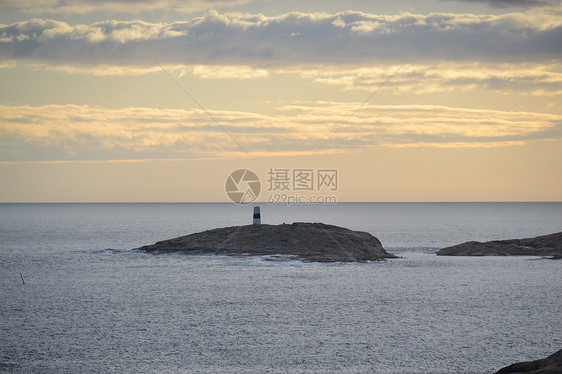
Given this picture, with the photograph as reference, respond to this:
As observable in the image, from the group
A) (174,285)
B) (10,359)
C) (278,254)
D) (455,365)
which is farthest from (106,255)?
(455,365)

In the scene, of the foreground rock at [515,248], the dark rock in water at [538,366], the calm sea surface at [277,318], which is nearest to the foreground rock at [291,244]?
the calm sea surface at [277,318]

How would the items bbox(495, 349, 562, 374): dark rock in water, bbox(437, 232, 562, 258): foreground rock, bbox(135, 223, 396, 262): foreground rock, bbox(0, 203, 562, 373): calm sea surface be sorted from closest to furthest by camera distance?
bbox(495, 349, 562, 374): dark rock in water
bbox(0, 203, 562, 373): calm sea surface
bbox(135, 223, 396, 262): foreground rock
bbox(437, 232, 562, 258): foreground rock

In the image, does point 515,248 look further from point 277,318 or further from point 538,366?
point 538,366

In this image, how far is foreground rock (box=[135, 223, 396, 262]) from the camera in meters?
53.1

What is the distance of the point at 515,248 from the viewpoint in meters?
60.2

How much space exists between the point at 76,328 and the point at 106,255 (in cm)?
3452

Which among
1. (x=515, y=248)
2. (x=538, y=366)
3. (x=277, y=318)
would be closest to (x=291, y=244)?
(x=515, y=248)

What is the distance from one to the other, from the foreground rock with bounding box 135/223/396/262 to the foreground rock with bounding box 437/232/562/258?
8.36 meters

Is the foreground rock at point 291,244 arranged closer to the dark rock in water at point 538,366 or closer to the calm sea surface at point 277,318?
the calm sea surface at point 277,318

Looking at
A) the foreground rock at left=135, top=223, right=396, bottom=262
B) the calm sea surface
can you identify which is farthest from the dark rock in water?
the foreground rock at left=135, top=223, right=396, bottom=262

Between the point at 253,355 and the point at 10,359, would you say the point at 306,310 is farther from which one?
the point at 10,359

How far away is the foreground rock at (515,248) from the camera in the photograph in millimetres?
58938

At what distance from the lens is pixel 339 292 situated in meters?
35.1

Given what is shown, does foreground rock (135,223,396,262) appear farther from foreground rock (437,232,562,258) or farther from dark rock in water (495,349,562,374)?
dark rock in water (495,349,562,374)
